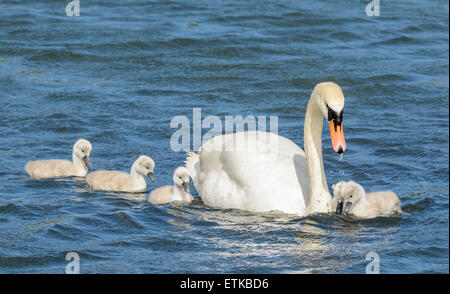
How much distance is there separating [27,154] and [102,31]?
20.7 feet

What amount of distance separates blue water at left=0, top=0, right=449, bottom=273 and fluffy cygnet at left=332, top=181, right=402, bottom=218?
12 centimetres

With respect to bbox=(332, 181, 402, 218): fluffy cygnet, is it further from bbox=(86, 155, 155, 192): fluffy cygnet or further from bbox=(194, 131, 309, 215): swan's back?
bbox=(86, 155, 155, 192): fluffy cygnet

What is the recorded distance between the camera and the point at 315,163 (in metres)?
9.64

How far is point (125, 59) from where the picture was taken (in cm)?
1614

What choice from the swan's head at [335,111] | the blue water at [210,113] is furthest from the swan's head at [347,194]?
the swan's head at [335,111]

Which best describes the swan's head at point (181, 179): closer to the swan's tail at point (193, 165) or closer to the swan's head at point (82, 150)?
the swan's tail at point (193, 165)

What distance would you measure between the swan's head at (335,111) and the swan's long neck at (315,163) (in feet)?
1.35

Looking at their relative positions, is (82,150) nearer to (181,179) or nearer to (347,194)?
(181,179)

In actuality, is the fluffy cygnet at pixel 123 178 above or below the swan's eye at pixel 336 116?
below

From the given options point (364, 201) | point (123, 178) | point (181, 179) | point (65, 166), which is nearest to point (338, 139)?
point (364, 201)

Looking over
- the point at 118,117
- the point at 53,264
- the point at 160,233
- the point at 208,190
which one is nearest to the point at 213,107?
the point at 118,117

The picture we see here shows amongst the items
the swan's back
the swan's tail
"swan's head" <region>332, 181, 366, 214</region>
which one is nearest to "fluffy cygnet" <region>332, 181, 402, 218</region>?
"swan's head" <region>332, 181, 366, 214</region>

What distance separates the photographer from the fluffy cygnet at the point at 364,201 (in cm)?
964
